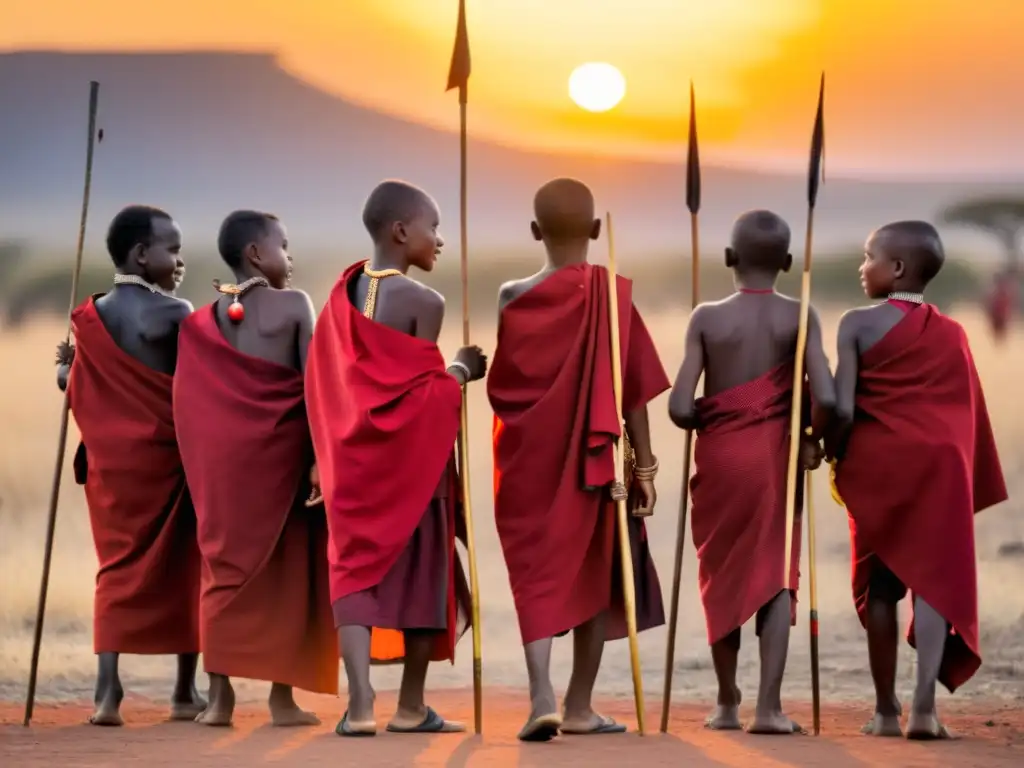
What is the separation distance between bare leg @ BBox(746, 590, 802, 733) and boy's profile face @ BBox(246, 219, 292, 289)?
8.26 feet

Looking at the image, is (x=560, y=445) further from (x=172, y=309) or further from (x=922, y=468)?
(x=172, y=309)

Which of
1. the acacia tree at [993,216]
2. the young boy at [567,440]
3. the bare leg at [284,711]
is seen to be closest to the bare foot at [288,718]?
the bare leg at [284,711]

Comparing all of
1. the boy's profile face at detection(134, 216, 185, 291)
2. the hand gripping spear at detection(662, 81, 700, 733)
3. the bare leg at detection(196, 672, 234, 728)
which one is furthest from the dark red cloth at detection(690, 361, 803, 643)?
the boy's profile face at detection(134, 216, 185, 291)

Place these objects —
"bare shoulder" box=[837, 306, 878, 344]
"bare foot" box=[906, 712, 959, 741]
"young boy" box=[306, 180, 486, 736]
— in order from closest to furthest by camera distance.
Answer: "young boy" box=[306, 180, 486, 736], "bare foot" box=[906, 712, 959, 741], "bare shoulder" box=[837, 306, 878, 344]

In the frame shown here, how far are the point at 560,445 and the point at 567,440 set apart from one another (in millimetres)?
37

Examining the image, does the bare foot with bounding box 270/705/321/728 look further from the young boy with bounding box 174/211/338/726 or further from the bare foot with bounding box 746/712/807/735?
the bare foot with bounding box 746/712/807/735

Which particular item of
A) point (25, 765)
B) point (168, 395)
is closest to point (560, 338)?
point (168, 395)

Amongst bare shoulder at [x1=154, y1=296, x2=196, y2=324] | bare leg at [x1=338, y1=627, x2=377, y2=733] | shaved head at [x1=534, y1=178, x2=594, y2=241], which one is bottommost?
bare leg at [x1=338, y1=627, x2=377, y2=733]

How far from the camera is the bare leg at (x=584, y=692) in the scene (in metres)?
7.80

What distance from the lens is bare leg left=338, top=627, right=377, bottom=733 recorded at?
297 inches

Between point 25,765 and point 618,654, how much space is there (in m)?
6.97

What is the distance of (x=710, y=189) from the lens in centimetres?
2459

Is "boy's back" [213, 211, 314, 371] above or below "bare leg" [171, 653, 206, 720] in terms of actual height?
above

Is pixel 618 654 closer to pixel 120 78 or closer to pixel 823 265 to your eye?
pixel 823 265
